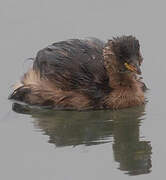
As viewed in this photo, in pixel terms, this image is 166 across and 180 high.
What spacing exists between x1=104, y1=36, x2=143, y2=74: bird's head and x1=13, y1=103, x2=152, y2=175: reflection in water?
75cm

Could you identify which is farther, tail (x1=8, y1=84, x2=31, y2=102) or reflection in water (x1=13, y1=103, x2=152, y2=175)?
tail (x1=8, y1=84, x2=31, y2=102)

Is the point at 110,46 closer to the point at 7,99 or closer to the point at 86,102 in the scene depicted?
the point at 86,102

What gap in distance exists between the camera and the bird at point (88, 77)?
13516mm

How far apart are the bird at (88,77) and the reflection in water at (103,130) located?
0.19 metres

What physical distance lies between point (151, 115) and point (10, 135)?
243 cm

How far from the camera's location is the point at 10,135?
12.3 m

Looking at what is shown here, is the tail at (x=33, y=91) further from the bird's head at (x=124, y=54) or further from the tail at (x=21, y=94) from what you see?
the bird's head at (x=124, y=54)

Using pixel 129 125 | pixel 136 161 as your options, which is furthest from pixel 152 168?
pixel 129 125

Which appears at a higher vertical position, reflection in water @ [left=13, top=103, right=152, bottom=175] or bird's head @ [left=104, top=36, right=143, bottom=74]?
bird's head @ [left=104, top=36, right=143, bottom=74]

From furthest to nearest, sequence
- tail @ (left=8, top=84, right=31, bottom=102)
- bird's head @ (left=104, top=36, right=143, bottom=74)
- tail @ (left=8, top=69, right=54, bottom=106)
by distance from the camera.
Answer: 1. tail @ (left=8, top=84, right=31, bottom=102)
2. tail @ (left=8, top=69, right=54, bottom=106)
3. bird's head @ (left=104, top=36, right=143, bottom=74)

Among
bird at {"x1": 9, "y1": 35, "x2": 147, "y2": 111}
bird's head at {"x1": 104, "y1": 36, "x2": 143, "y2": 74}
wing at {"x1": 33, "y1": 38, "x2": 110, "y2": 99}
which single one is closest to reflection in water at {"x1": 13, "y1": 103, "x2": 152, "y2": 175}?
bird at {"x1": 9, "y1": 35, "x2": 147, "y2": 111}

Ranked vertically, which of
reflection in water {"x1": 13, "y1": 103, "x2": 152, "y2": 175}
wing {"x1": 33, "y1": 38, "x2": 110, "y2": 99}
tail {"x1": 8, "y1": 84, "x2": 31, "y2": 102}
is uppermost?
wing {"x1": 33, "y1": 38, "x2": 110, "y2": 99}

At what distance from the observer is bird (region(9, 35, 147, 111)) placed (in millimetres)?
13516

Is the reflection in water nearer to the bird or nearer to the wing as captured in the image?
the bird
